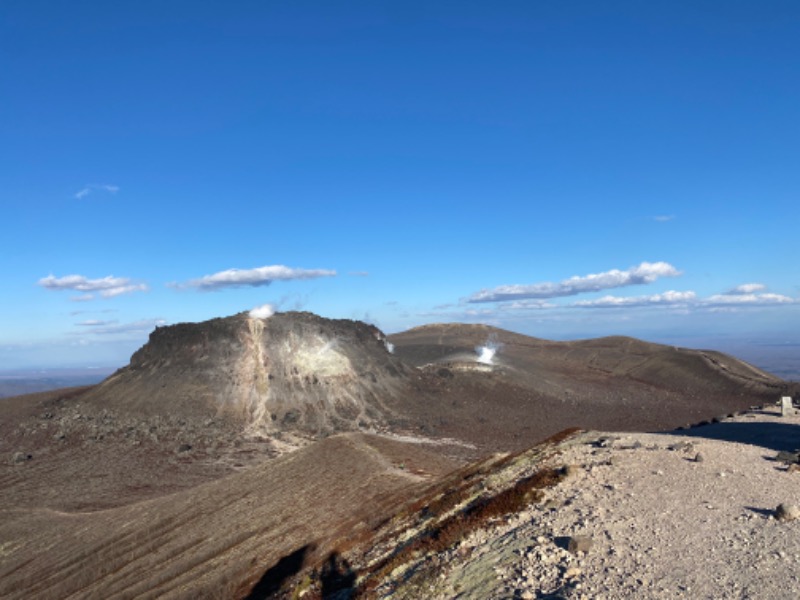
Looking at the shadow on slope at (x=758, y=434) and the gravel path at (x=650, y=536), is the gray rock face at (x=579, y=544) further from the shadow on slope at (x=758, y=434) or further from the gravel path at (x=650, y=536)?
A: the shadow on slope at (x=758, y=434)

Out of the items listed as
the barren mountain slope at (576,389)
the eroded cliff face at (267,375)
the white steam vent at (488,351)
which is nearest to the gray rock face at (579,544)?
the barren mountain slope at (576,389)

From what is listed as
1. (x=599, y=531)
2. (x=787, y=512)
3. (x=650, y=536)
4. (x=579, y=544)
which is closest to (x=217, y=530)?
(x=599, y=531)

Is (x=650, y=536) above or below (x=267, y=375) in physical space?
below

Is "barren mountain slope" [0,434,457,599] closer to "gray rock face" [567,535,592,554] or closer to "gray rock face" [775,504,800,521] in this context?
"gray rock face" [567,535,592,554]

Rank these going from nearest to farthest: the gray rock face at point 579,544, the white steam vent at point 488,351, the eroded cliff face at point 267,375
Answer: the gray rock face at point 579,544, the eroded cliff face at point 267,375, the white steam vent at point 488,351

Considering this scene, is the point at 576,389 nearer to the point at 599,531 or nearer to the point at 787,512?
the point at 787,512

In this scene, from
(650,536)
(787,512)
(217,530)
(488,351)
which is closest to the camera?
(787,512)
